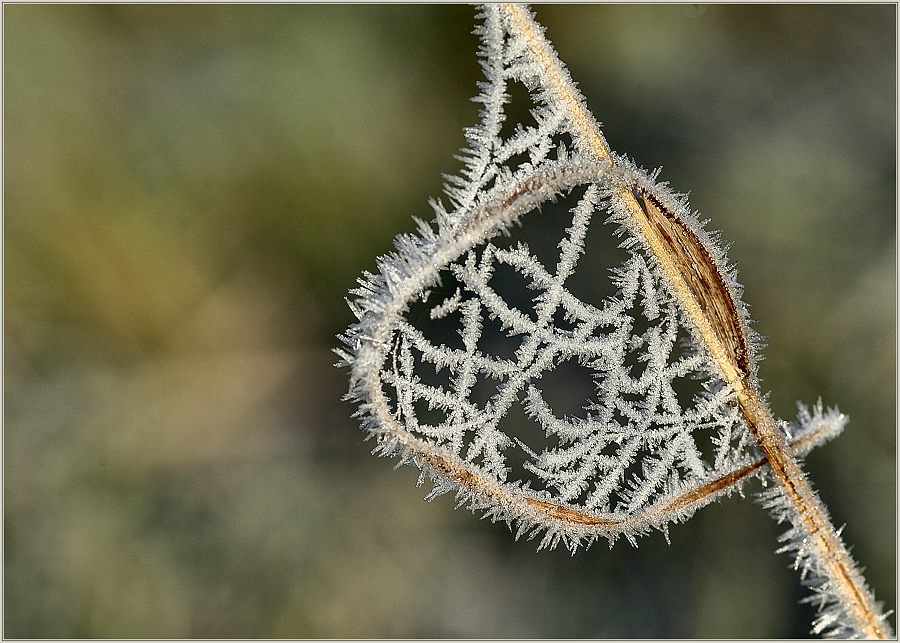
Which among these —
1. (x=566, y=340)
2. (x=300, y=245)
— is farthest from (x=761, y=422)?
(x=300, y=245)

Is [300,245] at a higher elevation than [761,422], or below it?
higher

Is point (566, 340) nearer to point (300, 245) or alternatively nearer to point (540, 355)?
point (540, 355)

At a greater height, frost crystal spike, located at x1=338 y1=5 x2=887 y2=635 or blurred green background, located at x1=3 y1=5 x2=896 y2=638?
blurred green background, located at x1=3 y1=5 x2=896 y2=638

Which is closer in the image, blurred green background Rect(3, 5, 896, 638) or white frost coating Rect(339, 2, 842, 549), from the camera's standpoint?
white frost coating Rect(339, 2, 842, 549)

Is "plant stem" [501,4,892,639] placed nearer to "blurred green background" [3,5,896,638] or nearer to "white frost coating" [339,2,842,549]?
"white frost coating" [339,2,842,549]

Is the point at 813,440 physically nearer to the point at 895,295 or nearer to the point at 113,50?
the point at 895,295

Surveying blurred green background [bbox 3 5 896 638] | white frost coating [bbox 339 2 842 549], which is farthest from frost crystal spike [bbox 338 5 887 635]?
blurred green background [bbox 3 5 896 638]
